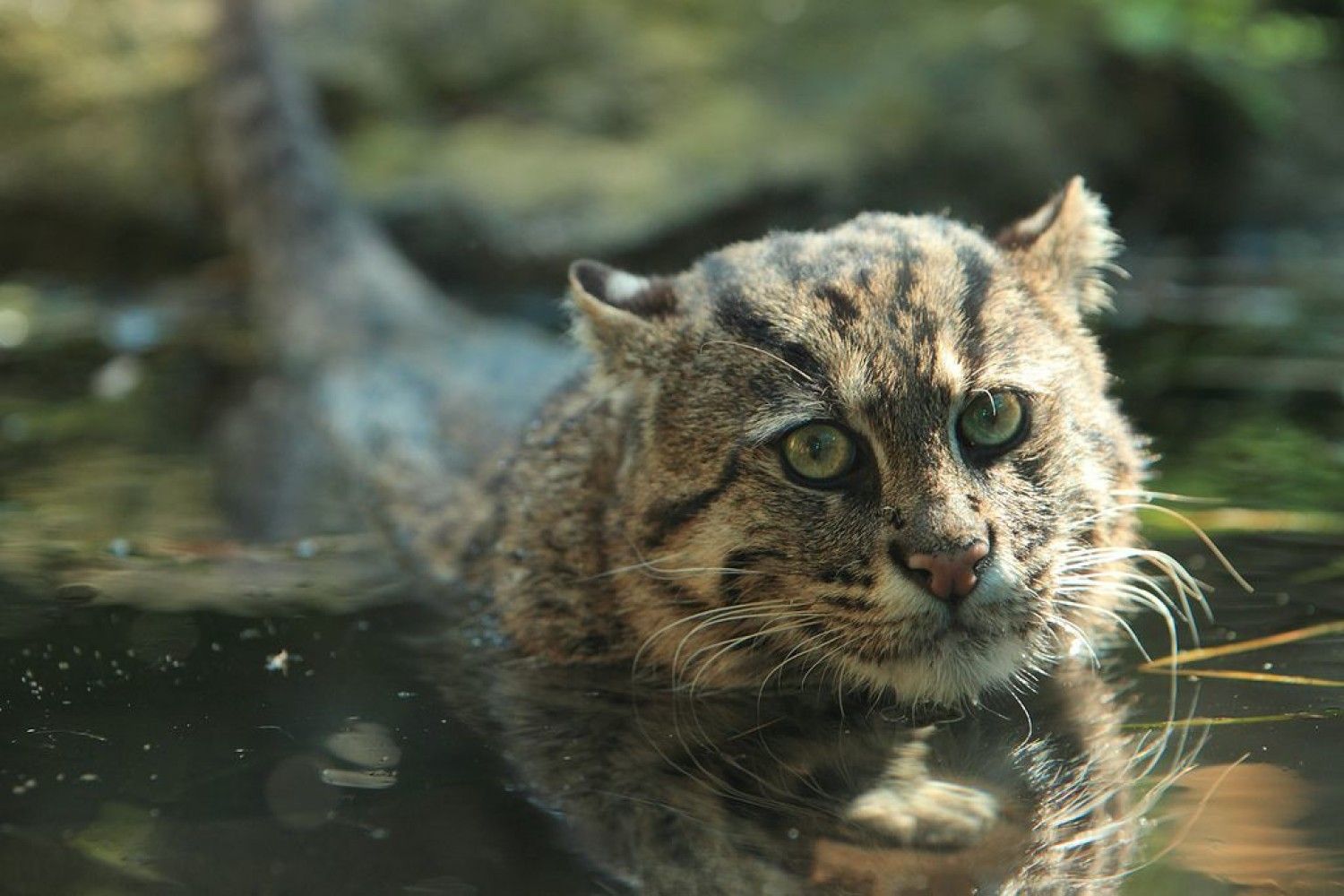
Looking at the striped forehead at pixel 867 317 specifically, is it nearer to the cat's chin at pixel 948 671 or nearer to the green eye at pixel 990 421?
the green eye at pixel 990 421

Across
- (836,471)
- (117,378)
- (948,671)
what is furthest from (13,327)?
(948,671)

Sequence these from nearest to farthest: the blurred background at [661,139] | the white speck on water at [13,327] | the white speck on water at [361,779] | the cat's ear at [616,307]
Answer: the white speck on water at [361,779], the cat's ear at [616,307], the white speck on water at [13,327], the blurred background at [661,139]

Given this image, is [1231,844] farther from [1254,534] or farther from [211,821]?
[1254,534]

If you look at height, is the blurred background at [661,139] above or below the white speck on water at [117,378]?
above

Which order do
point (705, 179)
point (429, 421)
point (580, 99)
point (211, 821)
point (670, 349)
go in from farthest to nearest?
point (580, 99) < point (705, 179) < point (429, 421) < point (670, 349) < point (211, 821)

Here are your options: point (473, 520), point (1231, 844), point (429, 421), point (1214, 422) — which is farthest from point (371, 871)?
point (1214, 422)

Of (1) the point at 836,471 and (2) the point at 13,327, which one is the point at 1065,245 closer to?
(1) the point at 836,471

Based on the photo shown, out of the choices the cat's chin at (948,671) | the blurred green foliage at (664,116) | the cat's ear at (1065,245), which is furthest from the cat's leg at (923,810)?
the blurred green foliage at (664,116)
